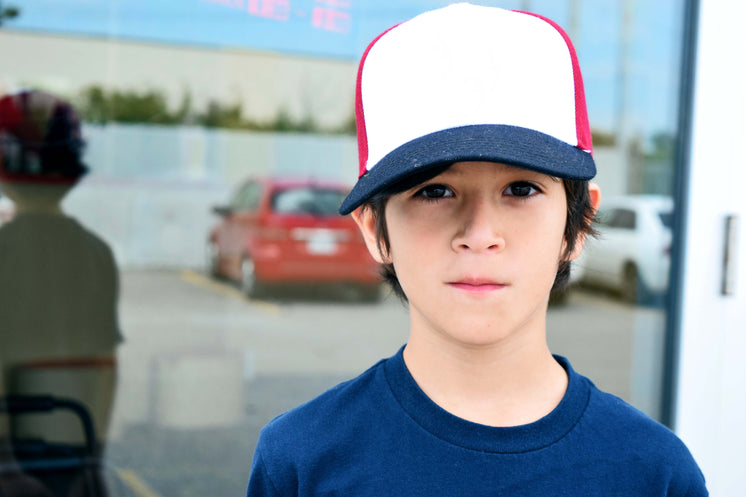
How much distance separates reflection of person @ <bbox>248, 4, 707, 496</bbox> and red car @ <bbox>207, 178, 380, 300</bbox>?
5.22 ft

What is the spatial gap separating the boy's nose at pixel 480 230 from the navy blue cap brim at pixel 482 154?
54mm

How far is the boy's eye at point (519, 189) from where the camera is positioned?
790 mm

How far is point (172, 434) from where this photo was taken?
2336 millimetres

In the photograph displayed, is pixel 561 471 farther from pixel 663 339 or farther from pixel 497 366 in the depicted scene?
pixel 663 339

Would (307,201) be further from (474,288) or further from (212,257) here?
(474,288)

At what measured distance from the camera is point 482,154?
73cm

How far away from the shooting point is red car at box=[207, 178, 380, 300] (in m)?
2.47

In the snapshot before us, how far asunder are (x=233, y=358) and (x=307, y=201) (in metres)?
0.56

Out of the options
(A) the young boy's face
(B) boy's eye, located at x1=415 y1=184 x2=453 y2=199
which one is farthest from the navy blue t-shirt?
(B) boy's eye, located at x1=415 y1=184 x2=453 y2=199

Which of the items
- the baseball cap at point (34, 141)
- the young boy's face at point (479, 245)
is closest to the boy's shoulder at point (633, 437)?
the young boy's face at point (479, 245)

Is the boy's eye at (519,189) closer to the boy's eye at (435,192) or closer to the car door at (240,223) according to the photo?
the boy's eye at (435,192)

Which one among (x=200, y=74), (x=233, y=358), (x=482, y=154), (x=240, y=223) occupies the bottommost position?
(x=233, y=358)

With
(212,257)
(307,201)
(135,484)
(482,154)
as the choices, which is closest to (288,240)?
(307,201)

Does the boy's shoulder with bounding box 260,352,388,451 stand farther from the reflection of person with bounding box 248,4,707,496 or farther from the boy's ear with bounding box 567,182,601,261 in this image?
the boy's ear with bounding box 567,182,601,261
